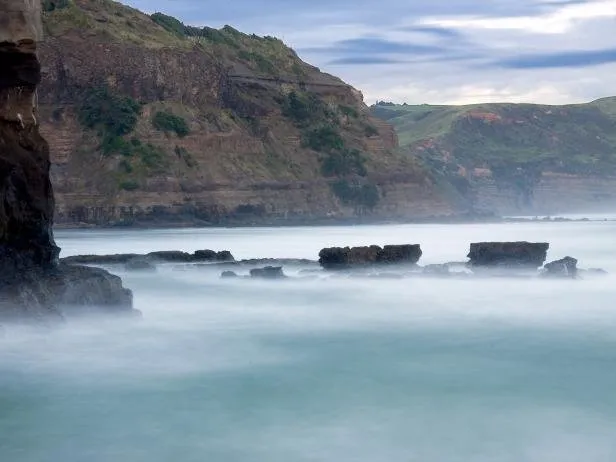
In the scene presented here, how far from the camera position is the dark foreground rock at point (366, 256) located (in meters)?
32.2

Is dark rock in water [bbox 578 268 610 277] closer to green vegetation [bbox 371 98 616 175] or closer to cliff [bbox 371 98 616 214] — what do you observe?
cliff [bbox 371 98 616 214]

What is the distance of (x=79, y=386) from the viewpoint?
14.6 meters

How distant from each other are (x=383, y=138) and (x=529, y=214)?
2530 inches

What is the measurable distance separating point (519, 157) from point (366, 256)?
5780 inches

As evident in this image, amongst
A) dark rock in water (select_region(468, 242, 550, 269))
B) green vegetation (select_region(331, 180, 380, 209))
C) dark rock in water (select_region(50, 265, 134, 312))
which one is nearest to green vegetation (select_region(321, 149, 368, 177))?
green vegetation (select_region(331, 180, 380, 209))

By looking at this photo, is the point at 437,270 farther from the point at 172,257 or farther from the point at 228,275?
the point at 172,257

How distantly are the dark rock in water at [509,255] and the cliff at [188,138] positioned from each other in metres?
45.8

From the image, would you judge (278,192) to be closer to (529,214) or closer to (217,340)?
(217,340)

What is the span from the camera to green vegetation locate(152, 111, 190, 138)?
82256 mm

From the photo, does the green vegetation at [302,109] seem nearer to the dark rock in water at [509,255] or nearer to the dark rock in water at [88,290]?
the dark rock in water at [509,255]

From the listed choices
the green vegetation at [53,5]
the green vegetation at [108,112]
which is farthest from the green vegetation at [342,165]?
the green vegetation at [53,5]

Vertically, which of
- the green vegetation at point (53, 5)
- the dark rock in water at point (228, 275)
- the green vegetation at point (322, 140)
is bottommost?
the dark rock in water at point (228, 275)

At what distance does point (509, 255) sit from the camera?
32.2 m

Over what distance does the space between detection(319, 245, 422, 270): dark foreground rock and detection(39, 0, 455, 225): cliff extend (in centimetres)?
4405
